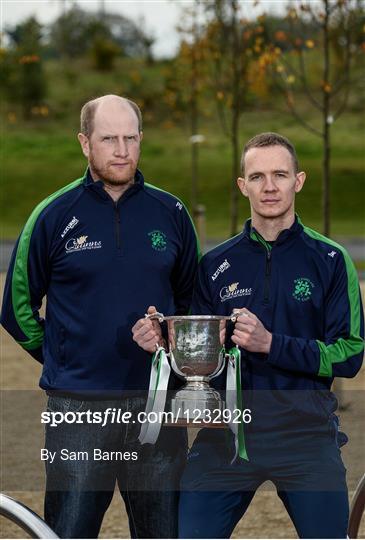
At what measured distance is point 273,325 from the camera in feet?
13.1

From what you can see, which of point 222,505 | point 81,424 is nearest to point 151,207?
point 81,424

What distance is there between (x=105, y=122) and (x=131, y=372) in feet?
2.74

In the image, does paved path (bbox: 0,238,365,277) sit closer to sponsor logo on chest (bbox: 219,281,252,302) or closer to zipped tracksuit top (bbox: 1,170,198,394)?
zipped tracksuit top (bbox: 1,170,198,394)

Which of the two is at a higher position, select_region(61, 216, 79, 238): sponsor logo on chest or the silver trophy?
select_region(61, 216, 79, 238): sponsor logo on chest

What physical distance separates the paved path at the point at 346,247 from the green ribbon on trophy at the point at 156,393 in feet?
67.5

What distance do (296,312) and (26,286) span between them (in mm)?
999

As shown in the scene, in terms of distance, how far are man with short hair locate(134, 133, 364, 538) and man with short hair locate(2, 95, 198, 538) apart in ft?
0.78

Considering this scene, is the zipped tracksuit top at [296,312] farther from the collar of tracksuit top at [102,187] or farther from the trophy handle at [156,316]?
the collar of tracksuit top at [102,187]

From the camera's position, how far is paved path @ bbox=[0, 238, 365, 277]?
2722 cm

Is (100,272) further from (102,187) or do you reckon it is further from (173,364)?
(173,364)

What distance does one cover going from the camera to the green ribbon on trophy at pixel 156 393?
3785 mm

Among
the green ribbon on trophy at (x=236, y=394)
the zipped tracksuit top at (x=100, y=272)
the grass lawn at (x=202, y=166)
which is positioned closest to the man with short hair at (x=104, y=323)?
the zipped tracksuit top at (x=100, y=272)

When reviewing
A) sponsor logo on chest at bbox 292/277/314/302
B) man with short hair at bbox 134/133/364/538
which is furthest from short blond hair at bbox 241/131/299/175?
sponsor logo on chest at bbox 292/277/314/302

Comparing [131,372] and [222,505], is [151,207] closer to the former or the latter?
[131,372]
